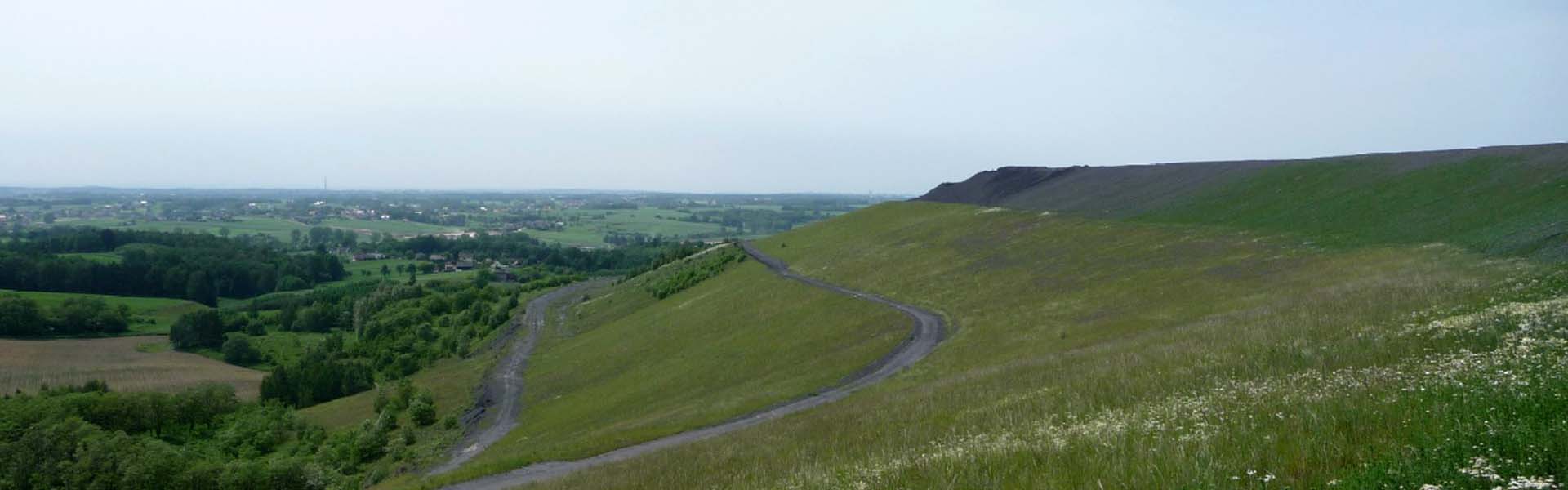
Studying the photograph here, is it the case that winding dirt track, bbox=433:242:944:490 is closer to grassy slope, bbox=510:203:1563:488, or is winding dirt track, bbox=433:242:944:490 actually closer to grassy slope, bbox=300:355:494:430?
grassy slope, bbox=510:203:1563:488

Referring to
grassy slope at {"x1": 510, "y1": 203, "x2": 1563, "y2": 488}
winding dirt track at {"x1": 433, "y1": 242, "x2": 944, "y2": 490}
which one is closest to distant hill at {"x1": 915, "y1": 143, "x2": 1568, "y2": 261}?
grassy slope at {"x1": 510, "y1": 203, "x2": 1563, "y2": 488}

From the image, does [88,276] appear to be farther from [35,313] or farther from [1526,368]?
[1526,368]

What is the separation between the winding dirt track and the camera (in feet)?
75.8

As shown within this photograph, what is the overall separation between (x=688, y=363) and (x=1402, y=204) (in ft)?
112

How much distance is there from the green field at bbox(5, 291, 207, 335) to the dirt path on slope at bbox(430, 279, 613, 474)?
54.4 metres

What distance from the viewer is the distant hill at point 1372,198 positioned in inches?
1199

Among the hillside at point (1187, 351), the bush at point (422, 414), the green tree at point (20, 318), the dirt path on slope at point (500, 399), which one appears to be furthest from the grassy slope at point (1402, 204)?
the green tree at point (20, 318)

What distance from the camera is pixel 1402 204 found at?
39.3 m

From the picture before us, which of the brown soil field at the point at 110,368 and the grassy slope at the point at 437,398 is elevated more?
the grassy slope at the point at 437,398

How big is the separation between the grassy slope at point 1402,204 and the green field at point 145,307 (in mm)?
109391

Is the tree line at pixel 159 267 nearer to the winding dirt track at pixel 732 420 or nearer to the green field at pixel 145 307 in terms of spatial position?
the green field at pixel 145 307

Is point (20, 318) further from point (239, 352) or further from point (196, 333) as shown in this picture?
point (239, 352)

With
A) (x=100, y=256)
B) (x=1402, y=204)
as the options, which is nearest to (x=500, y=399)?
(x=1402, y=204)

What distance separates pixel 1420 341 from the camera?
44.2 feet
